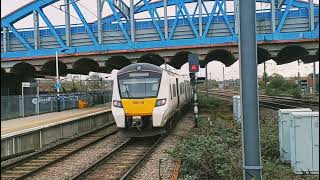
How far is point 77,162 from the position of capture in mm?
12406

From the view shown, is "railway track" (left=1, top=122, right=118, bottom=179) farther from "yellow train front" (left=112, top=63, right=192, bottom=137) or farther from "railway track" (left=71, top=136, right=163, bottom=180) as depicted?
"yellow train front" (left=112, top=63, right=192, bottom=137)

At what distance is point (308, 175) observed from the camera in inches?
306

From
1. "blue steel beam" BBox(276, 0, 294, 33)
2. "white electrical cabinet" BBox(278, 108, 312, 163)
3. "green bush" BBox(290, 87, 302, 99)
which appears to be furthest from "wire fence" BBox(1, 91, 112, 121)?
"green bush" BBox(290, 87, 302, 99)

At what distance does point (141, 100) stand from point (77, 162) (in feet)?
12.1

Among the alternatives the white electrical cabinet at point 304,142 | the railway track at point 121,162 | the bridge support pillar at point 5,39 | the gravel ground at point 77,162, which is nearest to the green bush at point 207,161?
the white electrical cabinet at point 304,142

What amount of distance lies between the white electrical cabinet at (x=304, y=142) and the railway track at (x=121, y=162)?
3724mm

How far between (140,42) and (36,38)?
9.91 meters

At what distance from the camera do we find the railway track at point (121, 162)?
10125 millimetres

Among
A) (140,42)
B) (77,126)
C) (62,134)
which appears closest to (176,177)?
(62,134)

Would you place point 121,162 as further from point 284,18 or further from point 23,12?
point 23,12

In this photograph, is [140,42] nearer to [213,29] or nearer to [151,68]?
[213,29]

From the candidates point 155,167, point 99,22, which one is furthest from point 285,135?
point 99,22

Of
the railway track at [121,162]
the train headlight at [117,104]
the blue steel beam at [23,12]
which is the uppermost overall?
the blue steel beam at [23,12]

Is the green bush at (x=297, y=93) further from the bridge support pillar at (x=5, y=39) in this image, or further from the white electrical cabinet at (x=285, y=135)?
the white electrical cabinet at (x=285, y=135)
